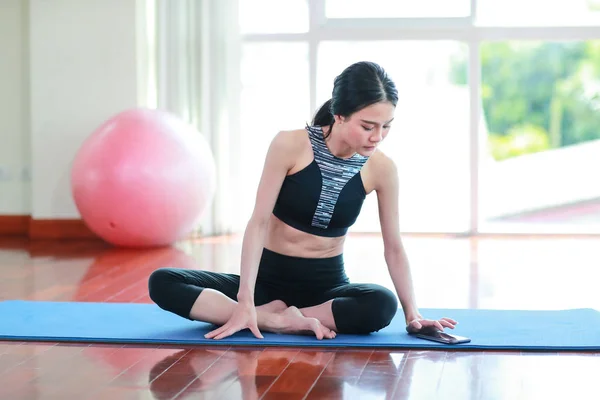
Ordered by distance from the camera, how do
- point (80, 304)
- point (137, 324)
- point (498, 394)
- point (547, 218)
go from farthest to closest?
point (547, 218), point (80, 304), point (137, 324), point (498, 394)

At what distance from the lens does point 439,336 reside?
9.73 ft

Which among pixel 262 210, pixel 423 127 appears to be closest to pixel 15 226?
pixel 423 127

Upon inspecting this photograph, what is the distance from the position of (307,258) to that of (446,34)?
3541mm

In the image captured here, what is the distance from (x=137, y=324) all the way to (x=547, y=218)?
13.5 ft

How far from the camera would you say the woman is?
9.74 ft

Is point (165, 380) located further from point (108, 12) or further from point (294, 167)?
point (108, 12)

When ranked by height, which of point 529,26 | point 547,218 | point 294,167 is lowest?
point 547,218

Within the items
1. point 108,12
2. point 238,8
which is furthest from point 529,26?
point 108,12

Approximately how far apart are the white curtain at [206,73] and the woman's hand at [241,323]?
3.30 metres

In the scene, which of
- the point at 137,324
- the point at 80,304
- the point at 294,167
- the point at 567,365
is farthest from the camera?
the point at 80,304

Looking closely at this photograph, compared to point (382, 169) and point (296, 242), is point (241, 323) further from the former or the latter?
point (382, 169)

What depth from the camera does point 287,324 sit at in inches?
120

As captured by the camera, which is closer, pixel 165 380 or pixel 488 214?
pixel 165 380

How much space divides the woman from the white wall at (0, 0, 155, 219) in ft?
10.3
